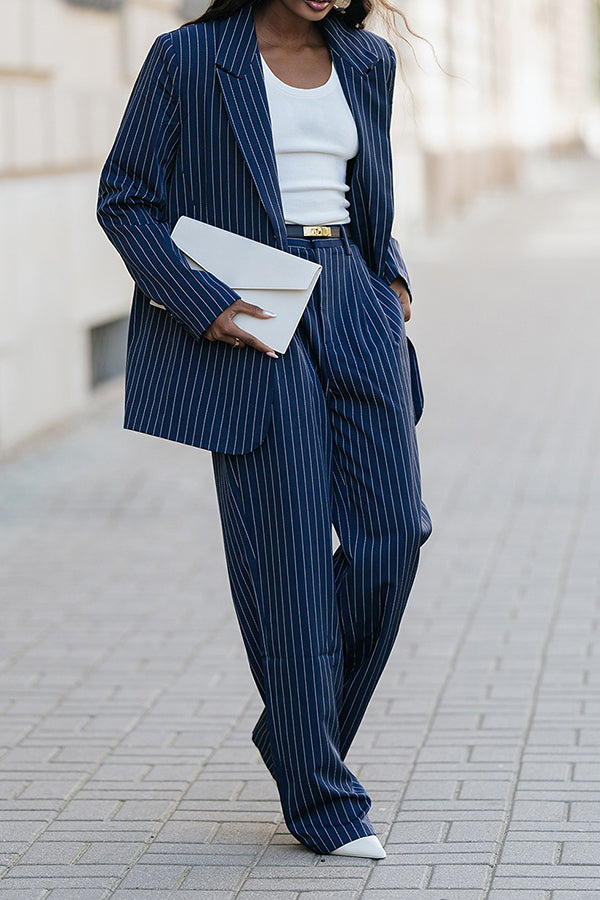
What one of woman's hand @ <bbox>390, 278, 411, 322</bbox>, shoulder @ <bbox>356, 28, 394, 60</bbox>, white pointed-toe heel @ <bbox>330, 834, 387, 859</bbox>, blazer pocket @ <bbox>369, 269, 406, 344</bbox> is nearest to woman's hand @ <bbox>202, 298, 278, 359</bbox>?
blazer pocket @ <bbox>369, 269, 406, 344</bbox>

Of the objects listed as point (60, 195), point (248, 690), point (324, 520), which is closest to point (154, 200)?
point (324, 520)

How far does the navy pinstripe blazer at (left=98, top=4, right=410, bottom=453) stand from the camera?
3.23 meters

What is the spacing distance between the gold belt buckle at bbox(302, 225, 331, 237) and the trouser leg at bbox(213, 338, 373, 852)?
0.73 ft

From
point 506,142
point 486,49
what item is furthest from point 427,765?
point 506,142

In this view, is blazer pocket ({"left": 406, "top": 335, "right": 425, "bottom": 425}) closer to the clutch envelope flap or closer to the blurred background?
the clutch envelope flap

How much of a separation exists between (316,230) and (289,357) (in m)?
0.27

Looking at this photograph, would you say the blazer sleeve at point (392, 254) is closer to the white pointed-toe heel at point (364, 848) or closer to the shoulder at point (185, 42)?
the shoulder at point (185, 42)

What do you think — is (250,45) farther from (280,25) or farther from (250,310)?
(250,310)

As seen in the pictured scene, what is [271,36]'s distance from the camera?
3348 mm

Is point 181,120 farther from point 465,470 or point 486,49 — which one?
point 486,49

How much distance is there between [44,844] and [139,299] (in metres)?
1.20

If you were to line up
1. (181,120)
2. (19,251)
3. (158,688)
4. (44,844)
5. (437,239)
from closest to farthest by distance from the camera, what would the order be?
1. (181,120)
2. (44,844)
3. (158,688)
4. (19,251)
5. (437,239)

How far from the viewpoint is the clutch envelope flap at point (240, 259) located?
3244 mm

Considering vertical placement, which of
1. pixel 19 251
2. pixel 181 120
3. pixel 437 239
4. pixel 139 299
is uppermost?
pixel 181 120
